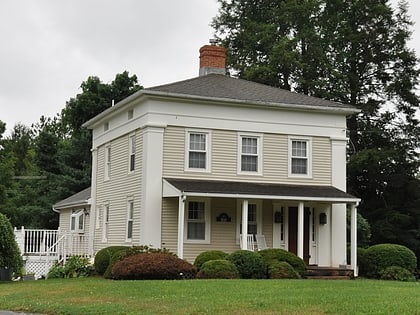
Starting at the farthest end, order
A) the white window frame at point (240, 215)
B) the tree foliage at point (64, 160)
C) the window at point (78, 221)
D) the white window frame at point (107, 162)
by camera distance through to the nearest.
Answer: the tree foliage at point (64, 160) → the window at point (78, 221) → the white window frame at point (107, 162) → the white window frame at point (240, 215)

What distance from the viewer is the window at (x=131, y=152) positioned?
97.6ft

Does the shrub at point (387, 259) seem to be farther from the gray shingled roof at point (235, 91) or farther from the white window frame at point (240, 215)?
the gray shingled roof at point (235, 91)

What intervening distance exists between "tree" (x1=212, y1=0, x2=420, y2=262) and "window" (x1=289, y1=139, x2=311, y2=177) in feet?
47.8

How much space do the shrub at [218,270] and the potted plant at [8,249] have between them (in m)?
6.42

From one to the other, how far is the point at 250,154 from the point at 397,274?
7.18 m

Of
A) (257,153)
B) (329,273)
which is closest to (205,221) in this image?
(257,153)

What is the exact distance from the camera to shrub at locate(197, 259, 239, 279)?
23.9 m

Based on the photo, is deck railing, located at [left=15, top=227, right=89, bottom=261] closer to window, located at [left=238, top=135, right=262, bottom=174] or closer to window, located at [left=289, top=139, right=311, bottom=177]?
window, located at [left=238, top=135, right=262, bottom=174]

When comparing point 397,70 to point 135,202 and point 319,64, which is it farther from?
point 135,202

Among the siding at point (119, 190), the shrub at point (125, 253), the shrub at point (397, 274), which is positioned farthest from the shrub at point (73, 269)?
the shrub at point (397, 274)

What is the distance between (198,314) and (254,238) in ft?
50.1

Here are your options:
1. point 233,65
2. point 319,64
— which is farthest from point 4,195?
point 319,64

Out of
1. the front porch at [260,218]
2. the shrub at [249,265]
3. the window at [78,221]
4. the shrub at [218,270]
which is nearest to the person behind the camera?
the shrub at [218,270]

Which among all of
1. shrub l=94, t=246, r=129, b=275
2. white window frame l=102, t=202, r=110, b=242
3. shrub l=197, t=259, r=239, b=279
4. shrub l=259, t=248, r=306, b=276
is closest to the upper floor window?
white window frame l=102, t=202, r=110, b=242
